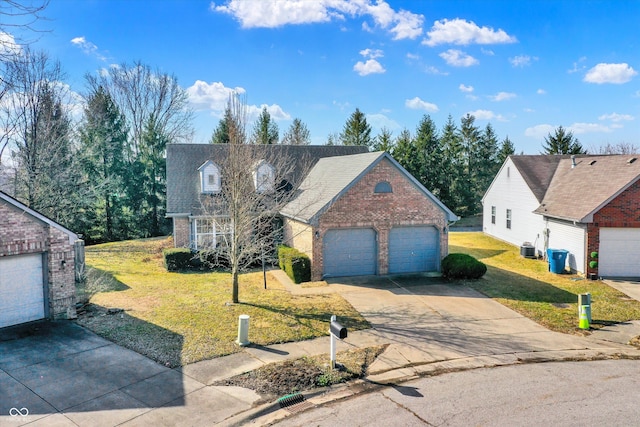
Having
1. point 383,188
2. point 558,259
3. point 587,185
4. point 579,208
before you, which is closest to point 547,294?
point 558,259

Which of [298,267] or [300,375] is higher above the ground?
[298,267]

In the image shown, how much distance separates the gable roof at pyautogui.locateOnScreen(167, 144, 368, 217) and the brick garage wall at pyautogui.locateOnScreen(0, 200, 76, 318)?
385 inches

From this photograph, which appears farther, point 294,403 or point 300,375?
point 300,375

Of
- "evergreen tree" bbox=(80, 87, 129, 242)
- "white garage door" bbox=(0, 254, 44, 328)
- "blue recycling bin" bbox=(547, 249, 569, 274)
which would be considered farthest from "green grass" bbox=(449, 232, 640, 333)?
"evergreen tree" bbox=(80, 87, 129, 242)

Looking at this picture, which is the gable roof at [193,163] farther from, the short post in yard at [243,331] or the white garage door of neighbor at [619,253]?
the white garage door of neighbor at [619,253]

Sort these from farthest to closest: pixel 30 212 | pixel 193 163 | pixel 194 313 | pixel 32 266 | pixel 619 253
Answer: pixel 193 163 → pixel 619 253 → pixel 194 313 → pixel 32 266 → pixel 30 212

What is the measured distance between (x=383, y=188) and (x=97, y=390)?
43.6 feet

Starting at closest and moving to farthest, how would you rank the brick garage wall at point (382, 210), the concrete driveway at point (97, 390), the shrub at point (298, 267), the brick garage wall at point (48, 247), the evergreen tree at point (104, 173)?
the concrete driveway at point (97, 390) < the brick garage wall at point (48, 247) < the shrub at point (298, 267) < the brick garage wall at point (382, 210) < the evergreen tree at point (104, 173)

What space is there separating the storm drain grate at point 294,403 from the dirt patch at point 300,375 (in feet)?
0.78

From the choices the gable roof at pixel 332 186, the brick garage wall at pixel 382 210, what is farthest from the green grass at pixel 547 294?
the gable roof at pixel 332 186

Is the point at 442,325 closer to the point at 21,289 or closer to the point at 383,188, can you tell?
the point at 383,188

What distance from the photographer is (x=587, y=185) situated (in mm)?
21938

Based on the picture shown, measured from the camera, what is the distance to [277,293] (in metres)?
16.7

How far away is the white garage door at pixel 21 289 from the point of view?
1231 centimetres
